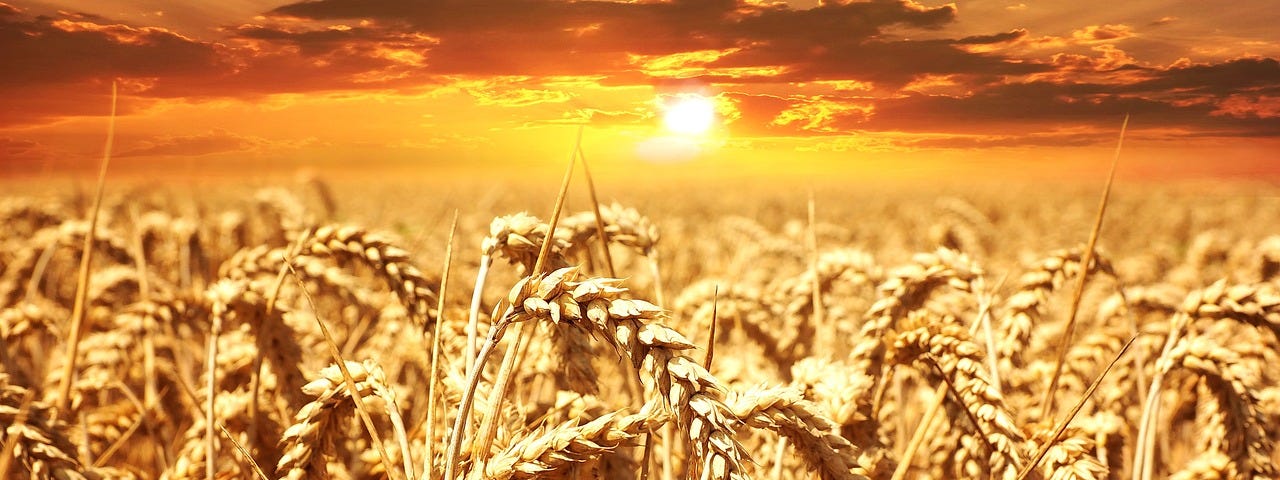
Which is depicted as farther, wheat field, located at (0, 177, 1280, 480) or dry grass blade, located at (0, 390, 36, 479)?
dry grass blade, located at (0, 390, 36, 479)

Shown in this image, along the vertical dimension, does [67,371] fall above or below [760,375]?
above

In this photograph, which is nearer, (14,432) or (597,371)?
(14,432)

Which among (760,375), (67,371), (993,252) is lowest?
(993,252)

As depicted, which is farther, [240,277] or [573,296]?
[240,277]

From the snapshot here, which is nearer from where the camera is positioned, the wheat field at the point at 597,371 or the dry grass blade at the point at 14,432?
the wheat field at the point at 597,371

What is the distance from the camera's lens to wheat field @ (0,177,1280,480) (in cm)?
128

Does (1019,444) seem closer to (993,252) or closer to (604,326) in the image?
(604,326)

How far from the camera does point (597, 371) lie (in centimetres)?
188

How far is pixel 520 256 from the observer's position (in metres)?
1.70

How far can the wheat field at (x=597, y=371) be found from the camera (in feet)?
4.19

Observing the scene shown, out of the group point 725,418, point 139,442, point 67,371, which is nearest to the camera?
point 725,418

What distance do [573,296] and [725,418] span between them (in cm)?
31

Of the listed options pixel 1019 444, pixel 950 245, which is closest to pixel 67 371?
pixel 1019 444

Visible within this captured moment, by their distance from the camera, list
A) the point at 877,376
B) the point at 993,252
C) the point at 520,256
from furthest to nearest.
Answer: the point at 993,252, the point at 877,376, the point at 520,256
